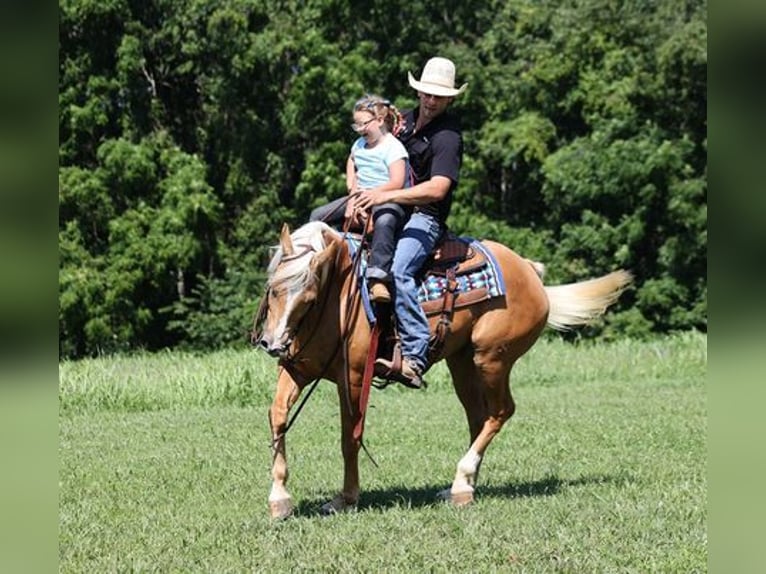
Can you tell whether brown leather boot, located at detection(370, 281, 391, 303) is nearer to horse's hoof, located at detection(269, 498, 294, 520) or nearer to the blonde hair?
the blonde hair

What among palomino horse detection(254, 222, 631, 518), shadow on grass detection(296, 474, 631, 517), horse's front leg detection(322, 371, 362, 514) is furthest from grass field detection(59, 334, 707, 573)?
palomino horse detection(254, 222, 631, 518)

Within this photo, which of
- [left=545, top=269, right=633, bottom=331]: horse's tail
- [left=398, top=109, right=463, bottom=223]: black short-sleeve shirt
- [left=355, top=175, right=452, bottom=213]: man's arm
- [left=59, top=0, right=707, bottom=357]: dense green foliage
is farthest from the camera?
[left=59, top=0, right=707, bottom=357]: dense green foliage

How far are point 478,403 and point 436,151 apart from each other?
2079 mm

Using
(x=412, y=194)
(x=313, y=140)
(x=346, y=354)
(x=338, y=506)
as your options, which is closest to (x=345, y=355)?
(x=346, y=354)

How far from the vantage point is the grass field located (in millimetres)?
5977

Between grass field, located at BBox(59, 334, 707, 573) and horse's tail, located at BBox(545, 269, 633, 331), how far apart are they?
4.46 feet

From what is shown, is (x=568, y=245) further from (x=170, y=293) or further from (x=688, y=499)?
(x=688, y=499)

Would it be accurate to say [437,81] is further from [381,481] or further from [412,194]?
[381,481]

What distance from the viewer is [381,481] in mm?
8844

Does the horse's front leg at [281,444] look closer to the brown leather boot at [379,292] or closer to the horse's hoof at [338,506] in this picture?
the horse's hoof at [338,506]

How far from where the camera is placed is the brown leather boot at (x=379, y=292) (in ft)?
23.4
